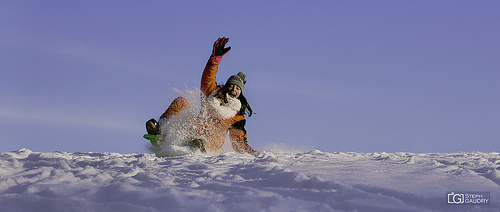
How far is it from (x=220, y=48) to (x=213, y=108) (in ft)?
2.78

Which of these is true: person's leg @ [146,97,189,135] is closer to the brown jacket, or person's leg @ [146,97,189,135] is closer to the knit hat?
the brown jacket

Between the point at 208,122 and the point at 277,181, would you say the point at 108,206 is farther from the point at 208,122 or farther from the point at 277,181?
the point at 208,122

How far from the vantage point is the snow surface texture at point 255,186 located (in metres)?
2.85

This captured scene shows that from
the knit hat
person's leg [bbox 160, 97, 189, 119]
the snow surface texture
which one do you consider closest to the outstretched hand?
the knit hat

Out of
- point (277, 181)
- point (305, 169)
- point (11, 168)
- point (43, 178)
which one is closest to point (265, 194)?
point (277, 181)

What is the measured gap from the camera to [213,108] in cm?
625

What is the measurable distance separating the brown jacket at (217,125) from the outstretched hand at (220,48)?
0.20ft

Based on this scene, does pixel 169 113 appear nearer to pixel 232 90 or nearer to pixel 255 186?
pixel 232 90

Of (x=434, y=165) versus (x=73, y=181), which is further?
(x=434, y=165)

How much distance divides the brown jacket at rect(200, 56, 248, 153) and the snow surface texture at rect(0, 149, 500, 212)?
1.85m

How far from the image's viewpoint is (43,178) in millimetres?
3732

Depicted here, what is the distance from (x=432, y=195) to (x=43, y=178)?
3.06 m

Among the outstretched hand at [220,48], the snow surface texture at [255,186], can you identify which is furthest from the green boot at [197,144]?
the snow surface texture at [255,186]

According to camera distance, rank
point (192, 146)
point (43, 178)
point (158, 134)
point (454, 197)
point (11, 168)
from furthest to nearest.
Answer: point (158, 134)
point (192, 146)
point (11, 168)
point (43, 178)
point (454, 197)
